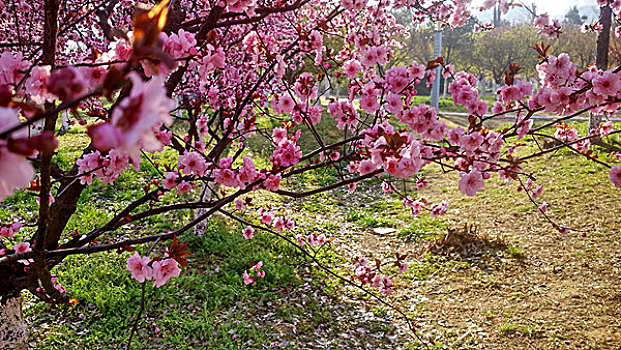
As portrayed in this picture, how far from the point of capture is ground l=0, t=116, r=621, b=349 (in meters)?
3.71

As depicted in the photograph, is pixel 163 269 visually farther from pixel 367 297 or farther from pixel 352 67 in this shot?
pixel 367 297

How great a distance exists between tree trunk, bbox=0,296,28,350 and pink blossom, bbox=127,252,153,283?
0.89 meters

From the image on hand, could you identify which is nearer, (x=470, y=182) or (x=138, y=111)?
(x=138, y=111)

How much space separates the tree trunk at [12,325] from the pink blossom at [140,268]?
0.89 metres

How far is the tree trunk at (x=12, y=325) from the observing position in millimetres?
2455

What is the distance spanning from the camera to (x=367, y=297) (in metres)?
4.62

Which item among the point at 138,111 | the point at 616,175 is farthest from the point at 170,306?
the point at 138,111

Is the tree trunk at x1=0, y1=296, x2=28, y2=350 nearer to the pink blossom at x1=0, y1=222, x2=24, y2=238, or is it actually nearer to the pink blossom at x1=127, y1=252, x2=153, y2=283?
the pink blossom at x1=0, y1=222, x2=24, y2=238

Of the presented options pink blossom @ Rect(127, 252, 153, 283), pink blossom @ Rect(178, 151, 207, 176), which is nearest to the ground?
pink blossom @ Rect(127, 252, 153, 283)

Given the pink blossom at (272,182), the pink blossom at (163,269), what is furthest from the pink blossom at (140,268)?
the pink blossom at (272,182)

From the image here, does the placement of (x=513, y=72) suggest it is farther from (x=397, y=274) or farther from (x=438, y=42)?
(x=438, y=42)

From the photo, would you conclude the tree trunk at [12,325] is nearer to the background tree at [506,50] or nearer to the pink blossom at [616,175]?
the pink blossom at [616,175]

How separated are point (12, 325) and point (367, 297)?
310 centimetres

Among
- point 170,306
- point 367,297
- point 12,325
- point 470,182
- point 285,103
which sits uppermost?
point 285,103
